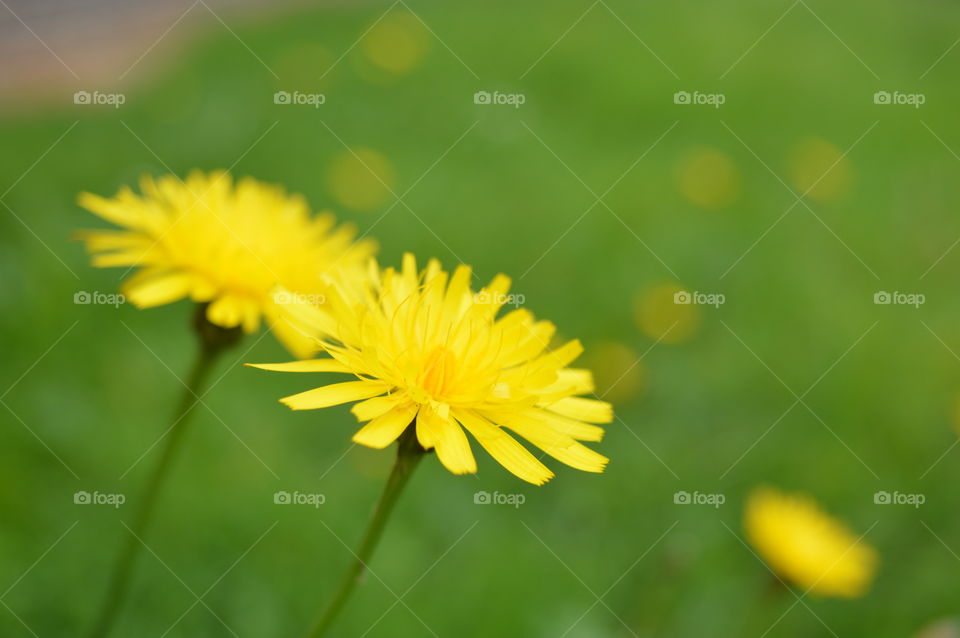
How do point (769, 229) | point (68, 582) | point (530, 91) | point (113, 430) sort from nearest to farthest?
1. point (68, 582)
2. point (113, 430)
3. point (769, 229)
4. point (530, 91)

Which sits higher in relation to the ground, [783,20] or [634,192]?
[783,20]

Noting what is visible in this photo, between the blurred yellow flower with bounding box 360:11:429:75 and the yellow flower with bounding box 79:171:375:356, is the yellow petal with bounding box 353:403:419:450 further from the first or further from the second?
the blurred yellow flower with bounding box 360:11:429:75

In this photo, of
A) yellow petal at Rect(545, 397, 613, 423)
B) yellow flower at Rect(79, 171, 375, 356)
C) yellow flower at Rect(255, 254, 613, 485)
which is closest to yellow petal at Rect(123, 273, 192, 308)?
yellow flower at Rect(79, 171, 375, 356)

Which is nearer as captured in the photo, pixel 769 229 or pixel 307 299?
pixel 307 299

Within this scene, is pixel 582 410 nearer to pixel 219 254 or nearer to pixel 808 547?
pixel 219 254

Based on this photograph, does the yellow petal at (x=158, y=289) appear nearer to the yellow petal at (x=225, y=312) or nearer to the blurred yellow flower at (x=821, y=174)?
the yellow petal at (x=225, y=312)

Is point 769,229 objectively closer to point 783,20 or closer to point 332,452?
point 332,452

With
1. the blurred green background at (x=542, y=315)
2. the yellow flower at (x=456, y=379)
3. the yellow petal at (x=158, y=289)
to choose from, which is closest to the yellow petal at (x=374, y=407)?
the yellow flower at (x=456, y=379)

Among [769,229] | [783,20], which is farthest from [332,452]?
[783,20]
